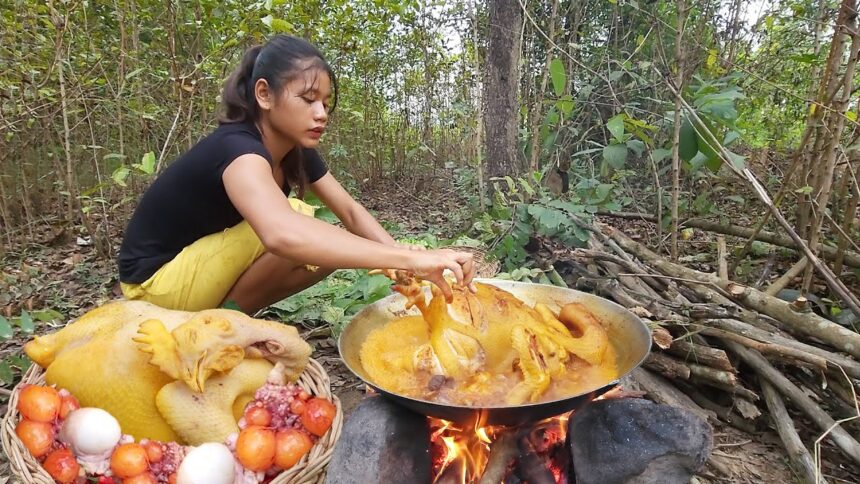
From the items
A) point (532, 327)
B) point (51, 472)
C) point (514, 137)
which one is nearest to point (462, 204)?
point (514, 137)

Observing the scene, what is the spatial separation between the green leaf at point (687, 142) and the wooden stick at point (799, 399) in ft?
4.15

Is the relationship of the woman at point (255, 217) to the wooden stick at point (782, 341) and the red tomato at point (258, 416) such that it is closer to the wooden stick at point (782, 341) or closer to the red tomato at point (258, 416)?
the red tomato at point (258, 416)

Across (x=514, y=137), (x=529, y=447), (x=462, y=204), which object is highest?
(x=514, y=137)

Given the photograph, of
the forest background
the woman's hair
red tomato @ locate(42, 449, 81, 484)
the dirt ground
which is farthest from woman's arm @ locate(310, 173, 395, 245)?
red tomato @ locate(42, 449, 81, 484)

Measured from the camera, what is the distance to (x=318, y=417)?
5.69 feet

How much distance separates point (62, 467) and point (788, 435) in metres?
2.48

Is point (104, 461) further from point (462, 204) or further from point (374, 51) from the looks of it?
point (374, 51)

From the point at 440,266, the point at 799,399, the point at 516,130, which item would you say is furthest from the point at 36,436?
the point at 516,130

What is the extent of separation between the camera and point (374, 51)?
7750mm

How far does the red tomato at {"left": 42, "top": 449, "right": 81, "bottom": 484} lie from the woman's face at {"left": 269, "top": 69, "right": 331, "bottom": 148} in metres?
1.40

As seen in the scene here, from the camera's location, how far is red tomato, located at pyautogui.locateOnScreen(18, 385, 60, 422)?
1625mm

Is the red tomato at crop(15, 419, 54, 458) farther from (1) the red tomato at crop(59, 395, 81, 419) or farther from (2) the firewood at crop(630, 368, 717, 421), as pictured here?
(2) the firewood at crop(630, 368, 717, 421)

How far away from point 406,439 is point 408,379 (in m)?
0.19

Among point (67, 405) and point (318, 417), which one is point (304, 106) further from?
point (67, 405)
